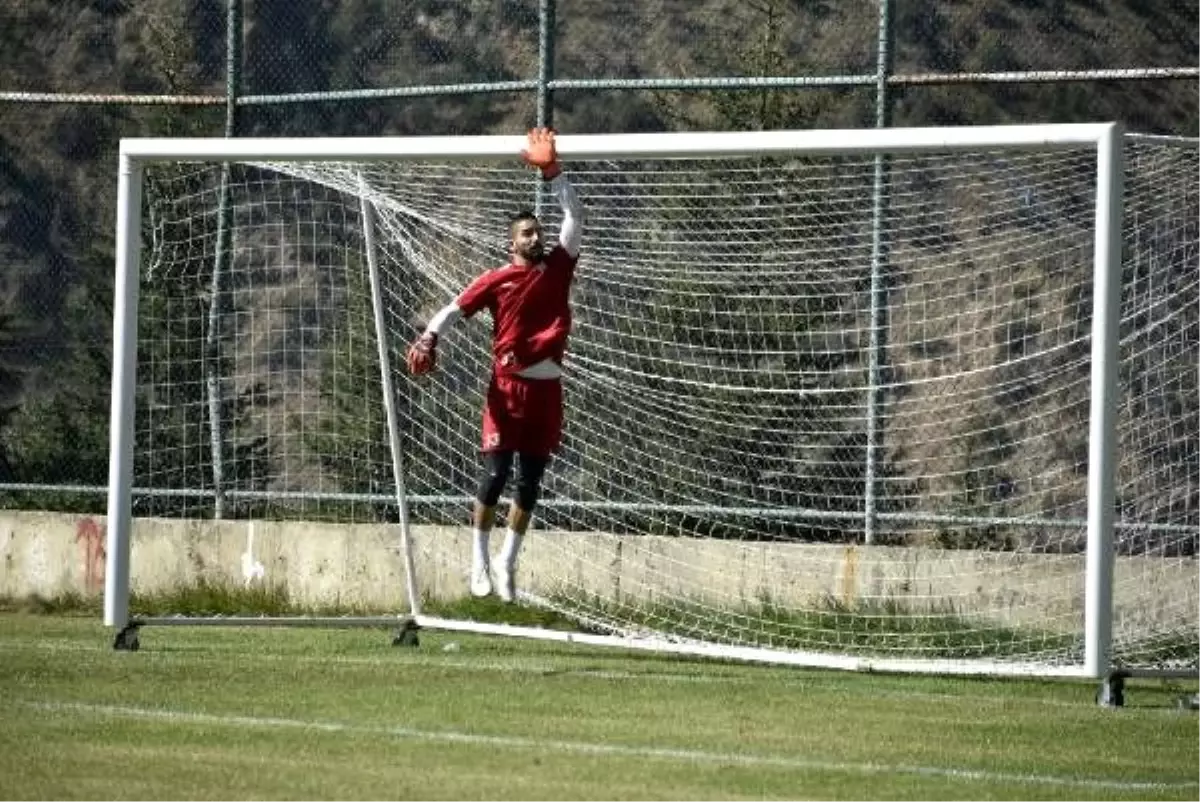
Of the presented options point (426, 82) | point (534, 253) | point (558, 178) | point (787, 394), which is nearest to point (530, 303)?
point (534, 253)

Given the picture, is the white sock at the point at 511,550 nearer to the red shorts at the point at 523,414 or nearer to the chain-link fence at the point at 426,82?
the red shorts at the point at 523,414

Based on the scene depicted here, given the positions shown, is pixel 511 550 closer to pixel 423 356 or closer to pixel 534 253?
pixel 423 356

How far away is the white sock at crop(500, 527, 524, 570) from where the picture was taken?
13.3m

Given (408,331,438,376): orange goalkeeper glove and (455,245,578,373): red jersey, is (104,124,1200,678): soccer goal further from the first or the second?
(408,331,438,376): orange goalkeeper glove

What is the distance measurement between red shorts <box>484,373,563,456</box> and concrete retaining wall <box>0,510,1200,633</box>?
1.54 m

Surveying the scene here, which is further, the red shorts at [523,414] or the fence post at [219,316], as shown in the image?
the fence post at [219,316]

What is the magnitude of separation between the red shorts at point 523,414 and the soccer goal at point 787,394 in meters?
0.98

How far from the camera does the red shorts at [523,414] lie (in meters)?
13.3

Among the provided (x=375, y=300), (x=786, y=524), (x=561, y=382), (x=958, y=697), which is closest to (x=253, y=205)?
(x=375, y=300)

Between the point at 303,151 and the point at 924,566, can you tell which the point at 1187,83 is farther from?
the point at 303,151

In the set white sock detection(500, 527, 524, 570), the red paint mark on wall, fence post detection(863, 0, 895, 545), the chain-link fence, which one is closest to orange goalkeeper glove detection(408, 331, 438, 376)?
white sock detection(500, 527, 524, 570)

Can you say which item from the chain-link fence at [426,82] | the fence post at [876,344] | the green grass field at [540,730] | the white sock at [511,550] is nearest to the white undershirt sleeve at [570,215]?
the white sock at [511,550]

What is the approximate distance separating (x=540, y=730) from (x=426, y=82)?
24.8 feet

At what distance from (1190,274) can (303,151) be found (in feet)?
14.2
